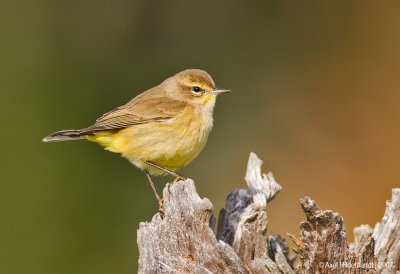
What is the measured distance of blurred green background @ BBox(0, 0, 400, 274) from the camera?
6.66 meters

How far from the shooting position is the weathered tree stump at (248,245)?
11.9 feet

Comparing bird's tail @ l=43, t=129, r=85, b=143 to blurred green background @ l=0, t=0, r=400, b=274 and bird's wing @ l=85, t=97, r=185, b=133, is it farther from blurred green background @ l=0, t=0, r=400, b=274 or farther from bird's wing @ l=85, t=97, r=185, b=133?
blurred green background @ l=0, t=0, r=400, b=274

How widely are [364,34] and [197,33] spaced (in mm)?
2683

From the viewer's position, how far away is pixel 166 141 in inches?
201

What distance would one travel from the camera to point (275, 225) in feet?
22.9

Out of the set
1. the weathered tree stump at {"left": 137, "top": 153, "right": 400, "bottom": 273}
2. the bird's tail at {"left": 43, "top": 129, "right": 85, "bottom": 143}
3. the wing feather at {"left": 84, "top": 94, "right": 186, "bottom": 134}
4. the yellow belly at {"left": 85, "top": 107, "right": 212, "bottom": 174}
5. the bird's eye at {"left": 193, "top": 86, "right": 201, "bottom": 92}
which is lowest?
the weathered tree stump at {"left": 137, "top": 153, "right": 400, "bottom": 273}

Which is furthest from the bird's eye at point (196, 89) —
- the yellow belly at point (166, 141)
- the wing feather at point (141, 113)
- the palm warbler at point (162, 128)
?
the yellow belly at point (166, 141)

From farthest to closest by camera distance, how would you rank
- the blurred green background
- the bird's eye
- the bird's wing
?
the blurred green background → the bird's eye → the bird's wing

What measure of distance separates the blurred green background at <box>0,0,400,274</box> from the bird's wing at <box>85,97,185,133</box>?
166cm

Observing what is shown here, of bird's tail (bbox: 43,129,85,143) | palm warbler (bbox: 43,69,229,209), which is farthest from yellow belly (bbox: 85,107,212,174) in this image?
bird's tail (bbox: 43,129,85,143)

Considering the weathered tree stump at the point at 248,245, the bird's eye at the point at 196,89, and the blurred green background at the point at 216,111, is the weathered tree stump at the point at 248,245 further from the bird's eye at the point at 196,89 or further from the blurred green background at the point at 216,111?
the blurred green background at the point at 216,111

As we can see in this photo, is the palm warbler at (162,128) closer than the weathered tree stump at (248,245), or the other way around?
the weathered tree stump at (248,245)

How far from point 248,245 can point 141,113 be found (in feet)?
6.93

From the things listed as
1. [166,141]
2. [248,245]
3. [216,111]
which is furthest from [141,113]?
[216,111]
